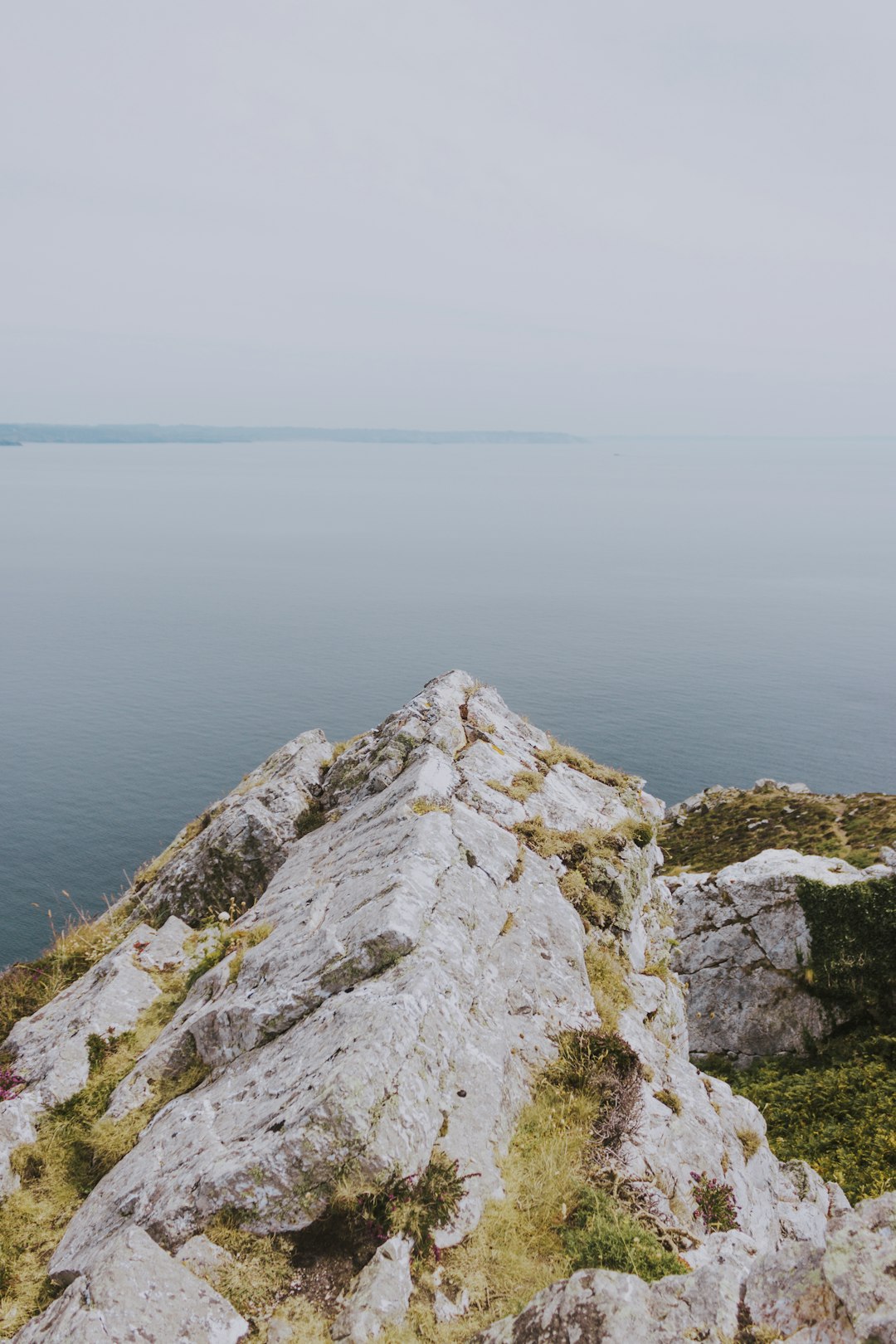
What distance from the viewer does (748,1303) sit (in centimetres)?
728

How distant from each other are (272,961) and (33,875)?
60.6 metres

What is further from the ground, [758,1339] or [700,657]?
[758,1339]

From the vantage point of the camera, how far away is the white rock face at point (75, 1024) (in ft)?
38.2

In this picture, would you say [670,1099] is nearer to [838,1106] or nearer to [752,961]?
[838,1106]

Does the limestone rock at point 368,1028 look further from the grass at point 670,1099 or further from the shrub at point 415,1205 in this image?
the grass at point 670,1099

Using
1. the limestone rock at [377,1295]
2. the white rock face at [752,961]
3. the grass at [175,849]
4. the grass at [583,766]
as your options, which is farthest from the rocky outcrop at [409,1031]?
the white rock face at [752,961]


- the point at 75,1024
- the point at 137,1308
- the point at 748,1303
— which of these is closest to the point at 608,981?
the point at 748,1303

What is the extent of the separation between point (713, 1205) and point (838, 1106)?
1883cm

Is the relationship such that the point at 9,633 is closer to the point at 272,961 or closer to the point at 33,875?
the point at 33,875

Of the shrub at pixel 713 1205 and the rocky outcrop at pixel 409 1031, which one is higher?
the rocky outcrop at pixel 409 1031

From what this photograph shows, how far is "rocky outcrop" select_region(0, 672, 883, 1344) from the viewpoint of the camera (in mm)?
8422

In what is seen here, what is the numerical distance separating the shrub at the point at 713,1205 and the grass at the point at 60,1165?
7494mm

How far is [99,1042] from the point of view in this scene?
42.8 feet

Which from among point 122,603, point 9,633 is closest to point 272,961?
point 9,633
